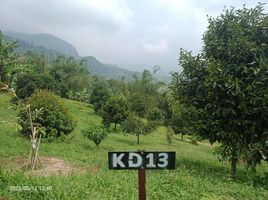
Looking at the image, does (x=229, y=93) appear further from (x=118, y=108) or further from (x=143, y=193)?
(x=118, y=108)

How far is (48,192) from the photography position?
8.59 meters

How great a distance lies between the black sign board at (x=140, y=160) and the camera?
206 inches

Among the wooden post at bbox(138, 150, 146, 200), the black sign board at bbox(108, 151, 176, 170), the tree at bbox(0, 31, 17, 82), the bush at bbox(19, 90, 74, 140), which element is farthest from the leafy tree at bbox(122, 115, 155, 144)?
the black sign board at bbox(108, 151, 176, 170)

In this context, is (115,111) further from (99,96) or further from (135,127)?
(99,96)

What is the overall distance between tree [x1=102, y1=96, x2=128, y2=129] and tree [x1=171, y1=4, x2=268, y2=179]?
61.4 feet

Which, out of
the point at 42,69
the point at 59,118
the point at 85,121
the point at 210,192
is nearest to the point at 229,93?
the point at 210,192

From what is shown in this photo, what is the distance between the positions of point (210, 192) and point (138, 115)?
2303cm

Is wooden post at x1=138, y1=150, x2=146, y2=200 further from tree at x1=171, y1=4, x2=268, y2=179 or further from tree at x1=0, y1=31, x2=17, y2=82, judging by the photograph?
tree at x1=0, y1=31, x2=17, y2=82

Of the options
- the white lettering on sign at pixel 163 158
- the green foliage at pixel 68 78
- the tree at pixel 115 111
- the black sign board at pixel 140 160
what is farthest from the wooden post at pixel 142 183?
the green foliage at pixel 68 78

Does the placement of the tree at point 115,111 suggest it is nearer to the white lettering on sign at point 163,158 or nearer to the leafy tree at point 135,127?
the leafy tree at point 135,127

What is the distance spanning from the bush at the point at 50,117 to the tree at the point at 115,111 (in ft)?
31.9

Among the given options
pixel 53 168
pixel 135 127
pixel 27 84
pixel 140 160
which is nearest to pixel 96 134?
pixel 135 127

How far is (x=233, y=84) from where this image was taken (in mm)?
13375

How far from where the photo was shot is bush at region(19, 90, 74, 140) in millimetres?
23125
